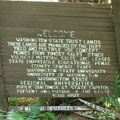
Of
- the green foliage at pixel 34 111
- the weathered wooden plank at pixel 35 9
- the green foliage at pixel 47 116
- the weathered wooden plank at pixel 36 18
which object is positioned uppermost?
the weathered wooden plank at pixel 35 9

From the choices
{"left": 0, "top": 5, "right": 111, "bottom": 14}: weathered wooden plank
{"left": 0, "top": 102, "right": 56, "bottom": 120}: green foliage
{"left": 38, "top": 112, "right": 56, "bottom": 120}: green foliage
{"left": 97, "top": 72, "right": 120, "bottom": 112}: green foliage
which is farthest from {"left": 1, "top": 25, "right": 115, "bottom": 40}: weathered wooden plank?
{"left": 38, "top": 112, "right": 56, "bottom": 120}: green foliage

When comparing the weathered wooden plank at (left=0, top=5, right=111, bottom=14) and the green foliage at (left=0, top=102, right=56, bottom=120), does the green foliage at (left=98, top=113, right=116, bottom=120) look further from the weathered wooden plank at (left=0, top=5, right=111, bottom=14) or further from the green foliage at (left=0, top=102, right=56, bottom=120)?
the weathered wooden plank at (left=0, top=5, right=111, bottom=14)

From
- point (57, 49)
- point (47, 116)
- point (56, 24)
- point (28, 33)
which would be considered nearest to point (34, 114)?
point (47, 116)

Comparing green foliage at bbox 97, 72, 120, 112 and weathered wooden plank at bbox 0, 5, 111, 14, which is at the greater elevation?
weathered wooden plank at bbox 0, 5, 111, 14

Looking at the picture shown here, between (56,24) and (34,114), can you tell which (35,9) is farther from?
(34,114)

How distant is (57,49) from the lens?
430cm

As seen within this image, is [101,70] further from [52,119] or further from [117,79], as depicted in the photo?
[52,119]

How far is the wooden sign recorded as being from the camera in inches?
167

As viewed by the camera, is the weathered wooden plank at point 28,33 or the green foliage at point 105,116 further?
the green foliage at point 105,116

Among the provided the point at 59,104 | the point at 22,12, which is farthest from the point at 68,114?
the point at 22,12

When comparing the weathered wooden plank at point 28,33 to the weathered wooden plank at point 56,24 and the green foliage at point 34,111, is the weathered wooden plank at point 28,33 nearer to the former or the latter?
the weathered wooden plank at point 56,24

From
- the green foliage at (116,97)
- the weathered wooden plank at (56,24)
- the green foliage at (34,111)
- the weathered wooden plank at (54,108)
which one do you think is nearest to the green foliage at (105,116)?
the green foliage at (116,97)

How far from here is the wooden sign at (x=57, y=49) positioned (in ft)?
13.9

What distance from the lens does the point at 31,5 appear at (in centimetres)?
421
